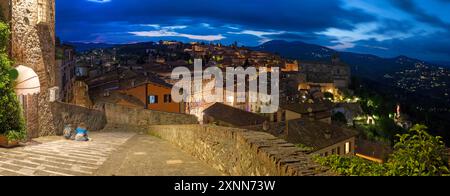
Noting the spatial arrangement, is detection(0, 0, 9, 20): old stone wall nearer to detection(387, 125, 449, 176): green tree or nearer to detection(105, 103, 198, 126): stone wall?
detection(105, 103, 198, 126): stone wall

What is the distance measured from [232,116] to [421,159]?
33.7 m

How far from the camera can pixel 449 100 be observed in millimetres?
119375

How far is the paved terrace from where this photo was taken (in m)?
8.09

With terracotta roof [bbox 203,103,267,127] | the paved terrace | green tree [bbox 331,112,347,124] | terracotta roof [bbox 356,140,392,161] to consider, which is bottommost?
terracotta roof [bbox 356,140,392,161]

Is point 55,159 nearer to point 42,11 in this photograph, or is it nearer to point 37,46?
point 37,46

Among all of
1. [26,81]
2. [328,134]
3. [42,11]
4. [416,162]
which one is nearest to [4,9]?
[42,11]

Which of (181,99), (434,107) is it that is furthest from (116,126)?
(434,107)

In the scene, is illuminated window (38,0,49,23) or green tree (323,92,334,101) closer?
illuminated window (38,0,49,23)

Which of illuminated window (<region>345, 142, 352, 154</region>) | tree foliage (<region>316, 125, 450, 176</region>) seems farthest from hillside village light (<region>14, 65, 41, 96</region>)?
illuminated window (<region>345, 142, 352, 154</region>)

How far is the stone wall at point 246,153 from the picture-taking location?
571 centimetres

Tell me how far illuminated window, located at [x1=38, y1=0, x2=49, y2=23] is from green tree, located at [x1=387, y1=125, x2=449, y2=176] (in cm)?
1158

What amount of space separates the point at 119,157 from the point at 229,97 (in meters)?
44.9

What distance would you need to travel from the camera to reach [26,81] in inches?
486

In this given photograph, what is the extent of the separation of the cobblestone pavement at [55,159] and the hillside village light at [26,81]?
1.84 metres
